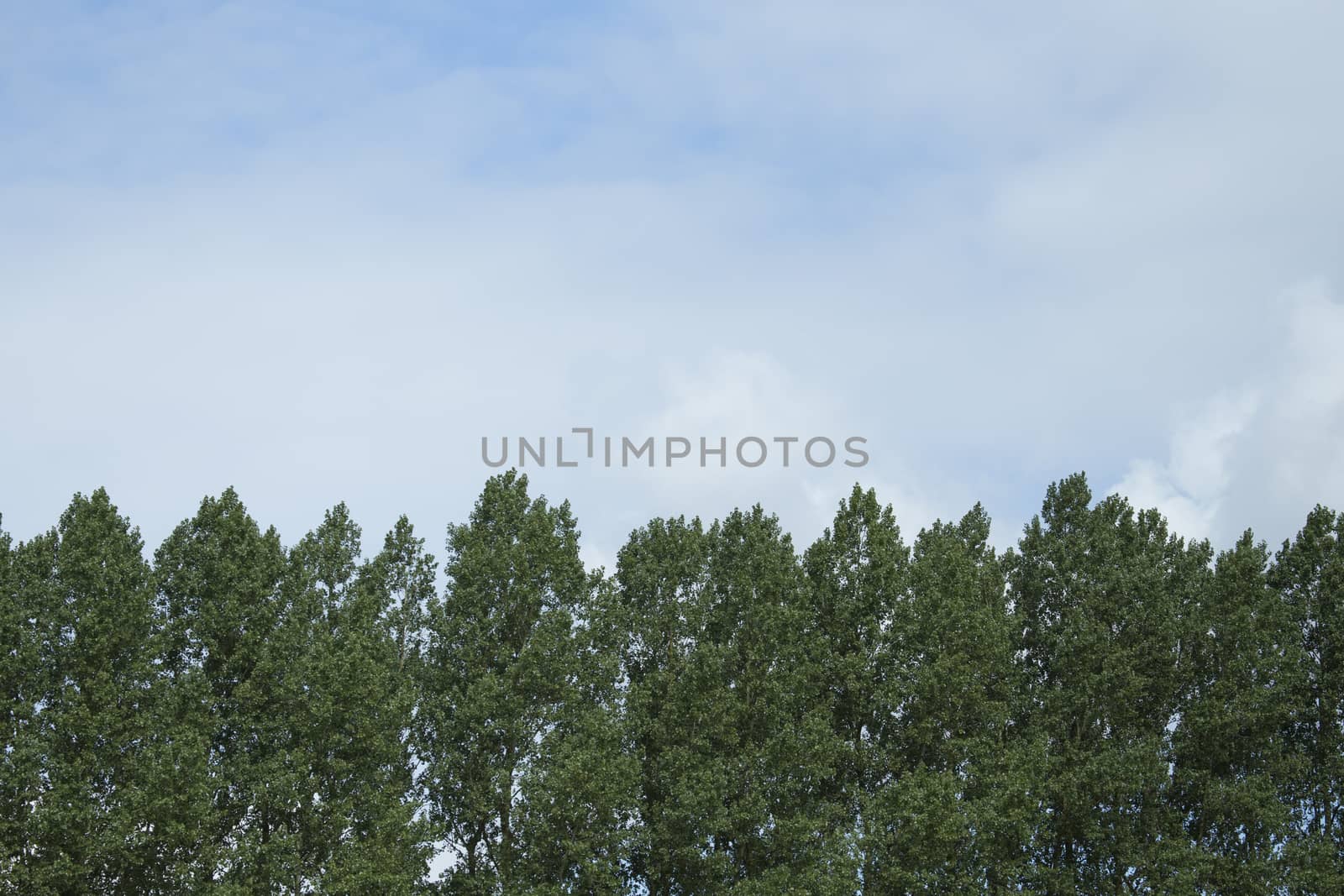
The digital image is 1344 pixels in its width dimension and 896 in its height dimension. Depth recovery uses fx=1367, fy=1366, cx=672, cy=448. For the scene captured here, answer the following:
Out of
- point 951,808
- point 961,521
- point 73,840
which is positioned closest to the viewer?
point 73,840

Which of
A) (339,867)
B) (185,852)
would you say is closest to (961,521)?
(339,867)

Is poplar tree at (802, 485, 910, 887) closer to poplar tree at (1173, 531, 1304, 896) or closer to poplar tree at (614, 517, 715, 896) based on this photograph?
poplar tree at (614, 517, 715, 896)

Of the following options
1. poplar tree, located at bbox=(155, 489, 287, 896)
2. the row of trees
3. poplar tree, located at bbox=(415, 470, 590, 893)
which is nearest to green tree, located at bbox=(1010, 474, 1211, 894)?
the row of trees

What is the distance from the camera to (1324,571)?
6094 centimetres

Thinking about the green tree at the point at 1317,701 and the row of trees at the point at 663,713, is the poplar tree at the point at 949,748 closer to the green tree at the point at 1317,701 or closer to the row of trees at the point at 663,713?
the row of trees at the point at 663,713

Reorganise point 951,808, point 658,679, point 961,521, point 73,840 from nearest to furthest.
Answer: point 73,840
point 951,808
point 658,679
point 961,521

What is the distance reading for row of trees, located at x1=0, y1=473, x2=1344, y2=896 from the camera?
51094 millimetres

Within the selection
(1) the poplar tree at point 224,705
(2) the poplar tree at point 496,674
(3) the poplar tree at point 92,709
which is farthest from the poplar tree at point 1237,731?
(3) the poplar tree at point 92,709

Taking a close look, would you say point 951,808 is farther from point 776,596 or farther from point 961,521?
point 961,521

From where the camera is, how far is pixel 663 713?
5653 centimetres

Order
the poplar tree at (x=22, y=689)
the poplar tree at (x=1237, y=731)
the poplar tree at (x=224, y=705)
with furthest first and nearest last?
1. the poplar tree at (x=1237, y=731)
2. the poplar tree at (x=224, y=705)
3. the poplar tree at (x=22, y=689)

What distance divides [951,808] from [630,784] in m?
12.6

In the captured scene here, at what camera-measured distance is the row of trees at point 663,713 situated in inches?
2012

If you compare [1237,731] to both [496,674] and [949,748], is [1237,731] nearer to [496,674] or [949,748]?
[949,748]
